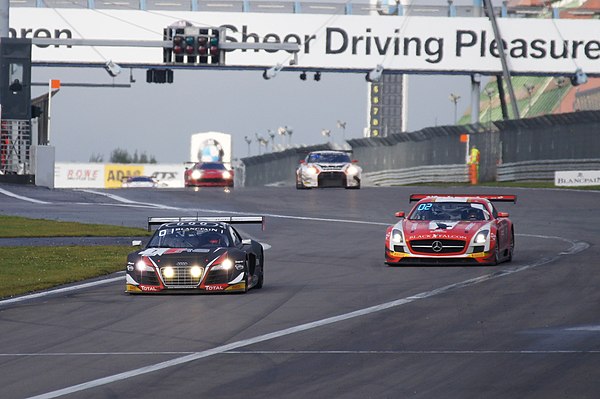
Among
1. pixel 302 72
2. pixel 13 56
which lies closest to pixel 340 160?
pixel 13 56

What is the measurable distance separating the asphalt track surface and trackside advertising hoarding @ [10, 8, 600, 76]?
154ft

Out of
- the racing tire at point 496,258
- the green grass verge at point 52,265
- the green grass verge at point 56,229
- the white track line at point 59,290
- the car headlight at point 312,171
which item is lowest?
the white track line at point 59,290

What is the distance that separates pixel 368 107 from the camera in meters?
150

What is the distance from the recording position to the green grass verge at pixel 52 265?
69.8 ft

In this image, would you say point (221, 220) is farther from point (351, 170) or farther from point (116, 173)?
point (116, 173)

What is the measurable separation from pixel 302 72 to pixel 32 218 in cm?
4063

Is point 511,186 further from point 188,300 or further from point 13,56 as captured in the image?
point 188,300

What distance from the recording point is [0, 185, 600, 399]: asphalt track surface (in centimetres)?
1138

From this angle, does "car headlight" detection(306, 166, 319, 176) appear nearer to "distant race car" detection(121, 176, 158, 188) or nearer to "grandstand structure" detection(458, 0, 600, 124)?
"distant race car" detection(121, 176, 158, 188)

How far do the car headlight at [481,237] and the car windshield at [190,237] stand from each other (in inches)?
191

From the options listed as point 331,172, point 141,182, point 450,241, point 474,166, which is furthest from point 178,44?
point 450,241

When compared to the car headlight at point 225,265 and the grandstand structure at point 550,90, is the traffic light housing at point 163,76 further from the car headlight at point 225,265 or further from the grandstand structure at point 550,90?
the car headlight at point 225,265

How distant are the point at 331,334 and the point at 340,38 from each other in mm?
60665

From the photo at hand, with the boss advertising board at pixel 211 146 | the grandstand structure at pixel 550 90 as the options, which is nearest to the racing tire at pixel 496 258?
the grandstand structure at pixel 550 90
